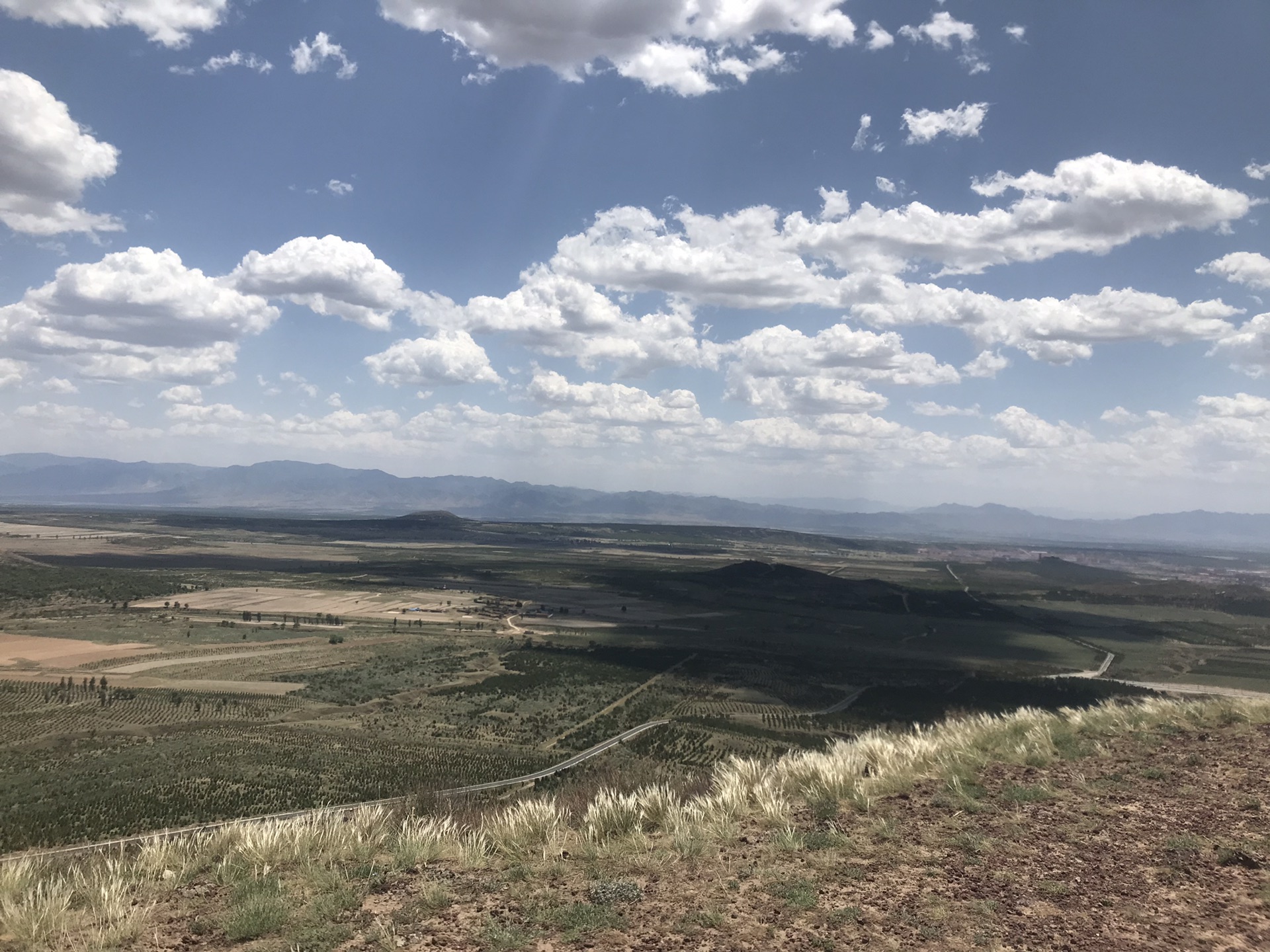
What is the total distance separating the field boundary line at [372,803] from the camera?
18016mm

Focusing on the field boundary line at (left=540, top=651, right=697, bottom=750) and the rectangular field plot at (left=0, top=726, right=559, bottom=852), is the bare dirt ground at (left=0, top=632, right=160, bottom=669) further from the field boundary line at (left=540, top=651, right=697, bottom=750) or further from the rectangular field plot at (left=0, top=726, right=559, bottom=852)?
the field boundary line at (left=540, top=651, right=697, bottom=750)

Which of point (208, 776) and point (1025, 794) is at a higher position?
point (1025, 794)

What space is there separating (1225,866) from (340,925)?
35.5 feet

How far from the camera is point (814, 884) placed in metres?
8.62

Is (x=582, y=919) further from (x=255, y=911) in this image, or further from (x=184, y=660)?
(x=184, y=660)

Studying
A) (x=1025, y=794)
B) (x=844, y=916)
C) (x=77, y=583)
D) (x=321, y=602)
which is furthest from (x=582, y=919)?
(x=77, y=583)

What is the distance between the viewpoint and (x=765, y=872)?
8969 mm

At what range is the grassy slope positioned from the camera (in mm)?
7559

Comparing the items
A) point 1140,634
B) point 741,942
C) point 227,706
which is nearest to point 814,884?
point 741,942

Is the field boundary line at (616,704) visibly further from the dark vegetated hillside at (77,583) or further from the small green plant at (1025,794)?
the dark vegetated hillside at (77,583)

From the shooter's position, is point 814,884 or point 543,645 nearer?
point 814,884

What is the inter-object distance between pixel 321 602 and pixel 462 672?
6335 centimetres

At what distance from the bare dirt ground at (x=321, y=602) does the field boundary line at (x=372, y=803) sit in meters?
69.1

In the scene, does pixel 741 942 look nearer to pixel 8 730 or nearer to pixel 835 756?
pixel 835 756
